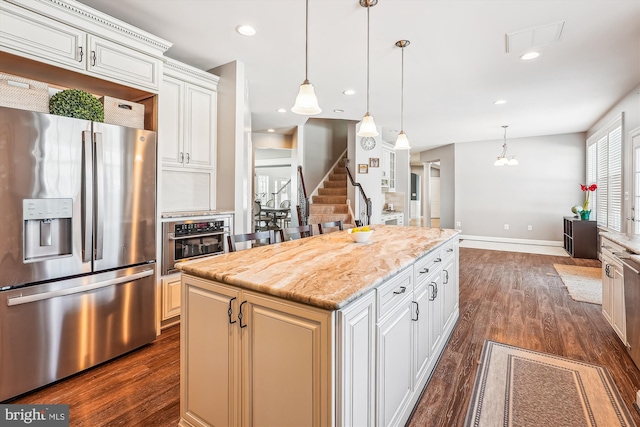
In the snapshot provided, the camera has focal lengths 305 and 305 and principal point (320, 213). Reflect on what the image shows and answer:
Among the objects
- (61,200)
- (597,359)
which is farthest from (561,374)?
(61,200)

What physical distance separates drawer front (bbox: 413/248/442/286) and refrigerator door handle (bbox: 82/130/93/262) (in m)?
2.22

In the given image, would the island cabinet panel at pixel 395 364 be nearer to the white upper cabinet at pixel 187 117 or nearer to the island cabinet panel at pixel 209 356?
the island cabinet panel at pixel 209 356

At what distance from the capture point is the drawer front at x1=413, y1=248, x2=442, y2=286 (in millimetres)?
1844

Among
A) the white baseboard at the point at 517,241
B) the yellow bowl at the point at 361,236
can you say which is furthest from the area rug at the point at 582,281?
the yellow bowl at the point at 361,236

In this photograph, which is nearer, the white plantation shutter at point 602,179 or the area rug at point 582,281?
the area rug at point 582,281

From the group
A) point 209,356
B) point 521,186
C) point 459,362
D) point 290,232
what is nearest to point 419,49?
point 290,232

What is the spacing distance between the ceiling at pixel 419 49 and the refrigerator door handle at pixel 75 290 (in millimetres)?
2146

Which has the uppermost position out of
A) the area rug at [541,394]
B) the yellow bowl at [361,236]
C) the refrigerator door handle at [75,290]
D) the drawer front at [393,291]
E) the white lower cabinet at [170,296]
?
the yellow bowl at [361,236]

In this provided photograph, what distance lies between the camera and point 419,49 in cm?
312

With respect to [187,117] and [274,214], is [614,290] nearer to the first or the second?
[187,117]

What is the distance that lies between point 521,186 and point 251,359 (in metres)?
8.77

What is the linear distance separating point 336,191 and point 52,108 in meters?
5.73

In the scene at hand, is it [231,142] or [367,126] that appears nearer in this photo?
[367,126]

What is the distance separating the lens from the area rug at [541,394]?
1727mm
